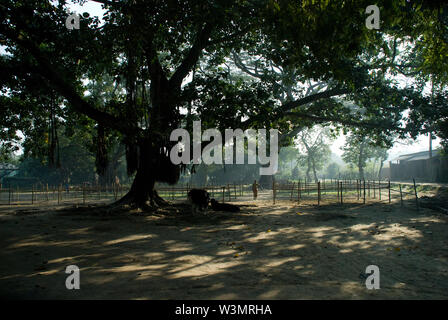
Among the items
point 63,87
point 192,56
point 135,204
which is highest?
point 192,56

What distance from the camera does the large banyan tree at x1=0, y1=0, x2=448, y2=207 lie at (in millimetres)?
6211

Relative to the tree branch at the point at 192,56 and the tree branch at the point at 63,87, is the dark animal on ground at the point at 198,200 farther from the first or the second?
the tree branch at the point at 192,56

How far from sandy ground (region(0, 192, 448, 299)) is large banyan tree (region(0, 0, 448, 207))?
3587 mm

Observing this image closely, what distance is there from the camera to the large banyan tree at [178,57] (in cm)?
621

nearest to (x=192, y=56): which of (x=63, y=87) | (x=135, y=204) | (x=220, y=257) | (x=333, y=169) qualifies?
(x=63, y=87)

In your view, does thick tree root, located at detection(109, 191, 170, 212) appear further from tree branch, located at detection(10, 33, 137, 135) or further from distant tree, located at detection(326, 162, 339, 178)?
distant tree, located at detection(326, 162, 339, 178)

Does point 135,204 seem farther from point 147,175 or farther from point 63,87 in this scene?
point 63,87

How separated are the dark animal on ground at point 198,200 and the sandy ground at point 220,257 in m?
1.32

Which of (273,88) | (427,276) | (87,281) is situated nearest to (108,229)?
(87,281)

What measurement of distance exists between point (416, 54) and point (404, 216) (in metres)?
9.96

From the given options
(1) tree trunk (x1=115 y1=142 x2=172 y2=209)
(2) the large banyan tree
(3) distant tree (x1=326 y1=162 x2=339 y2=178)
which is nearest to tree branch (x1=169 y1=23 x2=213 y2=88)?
(2) the large banyan tree

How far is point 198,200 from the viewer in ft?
43.3

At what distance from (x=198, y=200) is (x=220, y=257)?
6704 millimetres

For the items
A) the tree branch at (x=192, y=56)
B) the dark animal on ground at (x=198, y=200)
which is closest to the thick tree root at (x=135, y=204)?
the dark animal on ground at (x=198, y=200)
